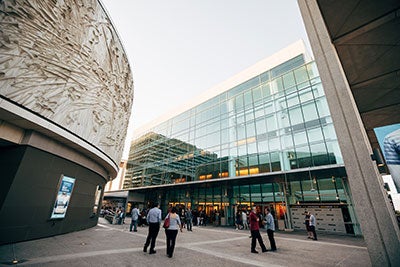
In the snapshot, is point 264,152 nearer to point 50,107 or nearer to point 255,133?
point 255,133

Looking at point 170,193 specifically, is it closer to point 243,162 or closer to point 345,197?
point 243,162

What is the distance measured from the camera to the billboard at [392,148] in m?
4.02

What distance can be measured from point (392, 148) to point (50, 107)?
465 inches

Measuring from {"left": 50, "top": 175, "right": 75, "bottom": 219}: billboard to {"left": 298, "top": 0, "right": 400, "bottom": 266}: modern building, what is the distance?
40.4ft


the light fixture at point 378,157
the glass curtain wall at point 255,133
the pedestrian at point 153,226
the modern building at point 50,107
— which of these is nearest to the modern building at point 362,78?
the light fixture at point 378,157

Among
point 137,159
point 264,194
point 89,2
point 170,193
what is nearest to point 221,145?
point 264,194

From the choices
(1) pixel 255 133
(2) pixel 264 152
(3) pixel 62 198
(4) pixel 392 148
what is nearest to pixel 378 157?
(4) pixel 392 148

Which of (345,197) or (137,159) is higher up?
(137,159)

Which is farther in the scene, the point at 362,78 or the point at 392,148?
the point at 362,78

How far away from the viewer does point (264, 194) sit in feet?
64.0

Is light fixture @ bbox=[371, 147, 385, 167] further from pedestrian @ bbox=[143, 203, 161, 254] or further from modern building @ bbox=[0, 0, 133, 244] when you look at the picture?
modern building @ bbox=[0, 0, 133, 244]

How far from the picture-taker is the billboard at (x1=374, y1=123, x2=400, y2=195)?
4.02 meters

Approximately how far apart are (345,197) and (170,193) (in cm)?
2306

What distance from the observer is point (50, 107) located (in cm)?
779
